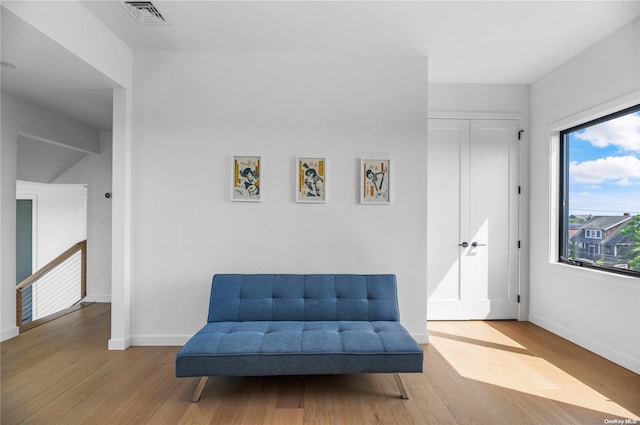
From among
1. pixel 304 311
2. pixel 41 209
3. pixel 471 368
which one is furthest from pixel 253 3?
pixel 41 209

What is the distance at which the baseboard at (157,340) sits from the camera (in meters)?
3.40

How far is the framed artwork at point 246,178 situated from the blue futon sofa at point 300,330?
2.54ft

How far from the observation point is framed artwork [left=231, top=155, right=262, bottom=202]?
135 inches

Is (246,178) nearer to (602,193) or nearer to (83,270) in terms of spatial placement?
(602,193)

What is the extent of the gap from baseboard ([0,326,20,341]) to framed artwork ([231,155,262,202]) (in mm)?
2656

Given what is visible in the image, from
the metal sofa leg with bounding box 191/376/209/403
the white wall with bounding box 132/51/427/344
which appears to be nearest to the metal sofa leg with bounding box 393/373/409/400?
the white wall with bounding box 132/51/427/344

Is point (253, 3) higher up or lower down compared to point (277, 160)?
higher up

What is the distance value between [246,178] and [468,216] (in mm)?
2668

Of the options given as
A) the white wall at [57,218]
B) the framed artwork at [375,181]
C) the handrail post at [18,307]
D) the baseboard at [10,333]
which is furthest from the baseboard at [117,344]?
the white wall at [57,218]

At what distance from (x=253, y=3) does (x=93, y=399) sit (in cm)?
307

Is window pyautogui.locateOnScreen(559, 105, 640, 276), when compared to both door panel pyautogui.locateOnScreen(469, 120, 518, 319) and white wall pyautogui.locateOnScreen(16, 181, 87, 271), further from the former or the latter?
white wall pyautogui.locateOnScreen(16, 181, 87, 271)

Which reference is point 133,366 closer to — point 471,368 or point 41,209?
point 471,368

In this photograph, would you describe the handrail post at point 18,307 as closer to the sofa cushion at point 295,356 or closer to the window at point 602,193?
the sofa cushion at point 295,356

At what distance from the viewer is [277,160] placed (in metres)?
3.48
